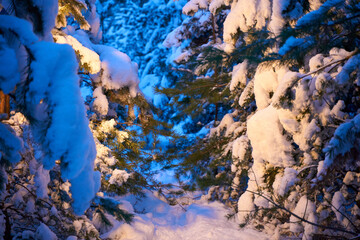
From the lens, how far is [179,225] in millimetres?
5816

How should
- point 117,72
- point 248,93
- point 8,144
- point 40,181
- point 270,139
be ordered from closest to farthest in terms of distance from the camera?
point 8,144 → point 40,181 → point 270,139 → point 248,93 → point 117,72

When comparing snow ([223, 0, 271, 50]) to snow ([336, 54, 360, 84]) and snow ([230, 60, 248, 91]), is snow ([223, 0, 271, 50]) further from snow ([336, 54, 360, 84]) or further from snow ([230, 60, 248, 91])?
snow ([336, 54, 360, 84])

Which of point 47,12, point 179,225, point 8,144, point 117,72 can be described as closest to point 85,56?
point 117,72

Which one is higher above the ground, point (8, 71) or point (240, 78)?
point (240, 78)

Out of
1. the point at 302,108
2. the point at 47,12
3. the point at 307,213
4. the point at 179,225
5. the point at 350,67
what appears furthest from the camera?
the point at 179,225

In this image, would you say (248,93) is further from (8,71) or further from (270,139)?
(8,71)

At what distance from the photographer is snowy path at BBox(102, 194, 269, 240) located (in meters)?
4.46

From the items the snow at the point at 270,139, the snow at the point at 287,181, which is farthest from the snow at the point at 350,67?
the snow at the point at 287,181

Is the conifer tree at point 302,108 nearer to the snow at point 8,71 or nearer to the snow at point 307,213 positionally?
the snow at point 307,213

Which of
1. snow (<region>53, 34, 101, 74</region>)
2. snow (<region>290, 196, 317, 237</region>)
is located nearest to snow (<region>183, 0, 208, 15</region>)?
snow (<region>53, 34, 101, 74</region>)

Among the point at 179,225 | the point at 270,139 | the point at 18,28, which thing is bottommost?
the point at 18,28

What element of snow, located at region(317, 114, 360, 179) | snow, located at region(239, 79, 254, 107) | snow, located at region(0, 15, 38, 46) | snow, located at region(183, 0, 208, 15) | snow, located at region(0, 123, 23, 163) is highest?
snow, located at region(183, 0, 208, 15)

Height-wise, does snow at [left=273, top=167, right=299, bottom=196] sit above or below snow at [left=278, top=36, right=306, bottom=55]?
below

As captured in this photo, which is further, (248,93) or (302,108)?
(248,93)
